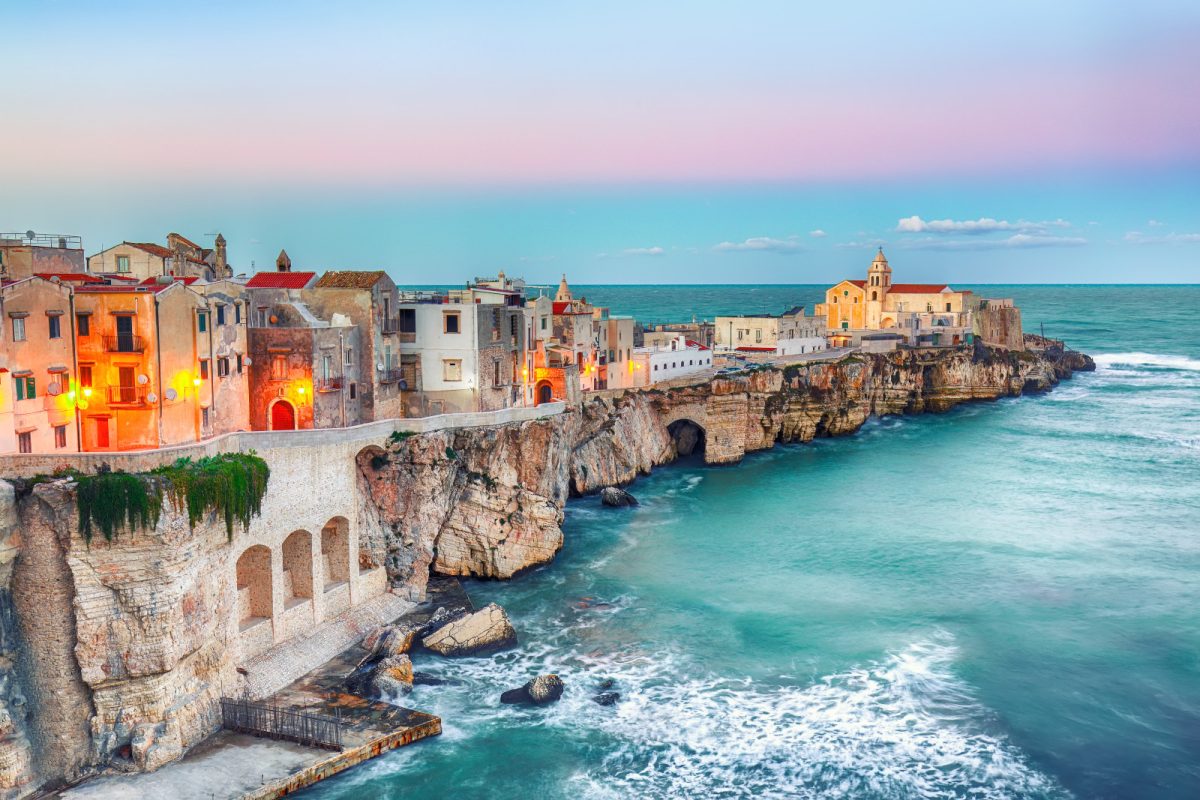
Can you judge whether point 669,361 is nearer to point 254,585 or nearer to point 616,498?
point 616,498

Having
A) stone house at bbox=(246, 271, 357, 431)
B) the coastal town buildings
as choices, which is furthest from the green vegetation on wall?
the coastal town buildings

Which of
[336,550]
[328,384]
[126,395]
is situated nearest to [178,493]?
[126,395]

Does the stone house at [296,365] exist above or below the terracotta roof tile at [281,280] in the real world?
below

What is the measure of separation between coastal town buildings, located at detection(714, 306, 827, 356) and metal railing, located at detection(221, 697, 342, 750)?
6346 centimetres

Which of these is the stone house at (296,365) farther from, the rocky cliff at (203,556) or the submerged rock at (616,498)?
the submerged rock at (616,498)

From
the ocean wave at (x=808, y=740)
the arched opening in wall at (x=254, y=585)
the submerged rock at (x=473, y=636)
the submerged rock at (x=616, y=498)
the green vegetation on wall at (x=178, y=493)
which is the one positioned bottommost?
the ocean wave at (x=808, y=740)

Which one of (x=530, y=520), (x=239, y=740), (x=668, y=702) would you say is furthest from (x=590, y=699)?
(x=530, y=520)

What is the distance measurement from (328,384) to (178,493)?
1395cm

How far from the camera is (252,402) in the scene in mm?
41156

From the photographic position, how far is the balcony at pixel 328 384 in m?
41.0

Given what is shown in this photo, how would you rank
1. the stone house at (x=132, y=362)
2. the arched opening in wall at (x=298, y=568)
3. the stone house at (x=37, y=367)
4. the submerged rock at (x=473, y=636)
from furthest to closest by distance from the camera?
the arched opening in wall at (x=298, y=568), the submerged rock at (x=473, y=636), the stone house at (x=132, y=362), the stone house at (x=37, y=367)

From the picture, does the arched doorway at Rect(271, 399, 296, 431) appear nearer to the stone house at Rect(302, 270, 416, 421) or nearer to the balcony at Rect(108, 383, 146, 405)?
the stone house at Rect(302, 270, 416, 421)

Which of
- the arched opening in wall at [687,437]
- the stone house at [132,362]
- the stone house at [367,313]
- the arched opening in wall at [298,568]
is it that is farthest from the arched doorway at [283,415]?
the arched opening in wall at [687,437]

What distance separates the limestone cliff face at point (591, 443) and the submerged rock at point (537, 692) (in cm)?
951
